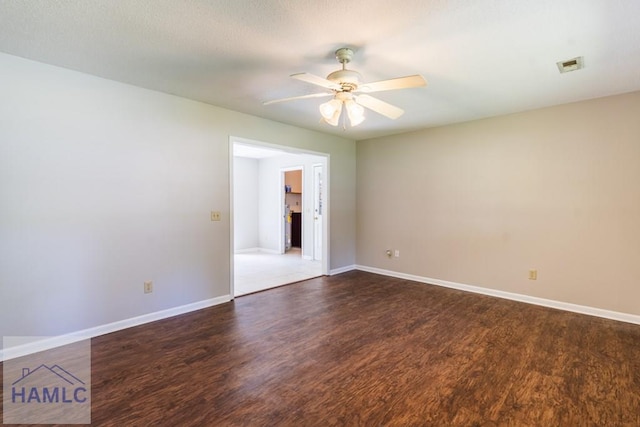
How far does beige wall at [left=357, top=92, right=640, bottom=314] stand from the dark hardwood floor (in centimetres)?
52

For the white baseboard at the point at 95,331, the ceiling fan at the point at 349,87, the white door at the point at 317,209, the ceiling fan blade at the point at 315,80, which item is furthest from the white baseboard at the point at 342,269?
the ceiling fan blade at the point at 315,80

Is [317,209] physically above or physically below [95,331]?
above

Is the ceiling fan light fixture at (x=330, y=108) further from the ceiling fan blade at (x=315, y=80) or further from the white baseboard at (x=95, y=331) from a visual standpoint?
the white baseboard at (x=95, y=331)

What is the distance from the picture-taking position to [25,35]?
7.11 ft

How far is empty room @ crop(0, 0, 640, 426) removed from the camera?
1943mm

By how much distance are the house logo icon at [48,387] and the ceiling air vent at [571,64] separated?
4.29 metres

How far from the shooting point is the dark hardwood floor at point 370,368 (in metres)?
1.84

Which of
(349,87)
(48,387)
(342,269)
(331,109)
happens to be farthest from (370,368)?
(342,269)

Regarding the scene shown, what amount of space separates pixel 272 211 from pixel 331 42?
5.89 m

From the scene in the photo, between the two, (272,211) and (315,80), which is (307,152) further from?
(272,211)

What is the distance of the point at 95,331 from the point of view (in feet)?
9.50

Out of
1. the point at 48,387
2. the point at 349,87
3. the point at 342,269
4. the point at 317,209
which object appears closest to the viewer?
the point at 48,387

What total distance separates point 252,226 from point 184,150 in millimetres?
4728

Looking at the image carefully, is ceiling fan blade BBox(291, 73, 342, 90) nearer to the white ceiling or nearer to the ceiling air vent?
the white ceiling
